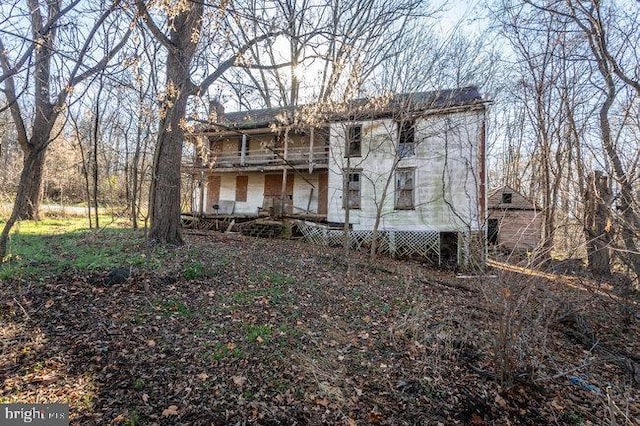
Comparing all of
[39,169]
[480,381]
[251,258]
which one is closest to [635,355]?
[480,381]

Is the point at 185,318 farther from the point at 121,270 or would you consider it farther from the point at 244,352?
the point at 121,270

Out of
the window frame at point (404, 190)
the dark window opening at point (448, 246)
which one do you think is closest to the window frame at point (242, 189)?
the window frame at point (404, 190)

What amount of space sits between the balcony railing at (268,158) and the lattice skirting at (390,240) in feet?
11.3

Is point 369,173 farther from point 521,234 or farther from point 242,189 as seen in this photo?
point 521,234

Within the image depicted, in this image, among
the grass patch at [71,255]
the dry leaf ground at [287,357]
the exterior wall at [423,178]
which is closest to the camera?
the dry leaf ground at [287,357]

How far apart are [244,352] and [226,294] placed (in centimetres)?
188

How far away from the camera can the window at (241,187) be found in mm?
19766

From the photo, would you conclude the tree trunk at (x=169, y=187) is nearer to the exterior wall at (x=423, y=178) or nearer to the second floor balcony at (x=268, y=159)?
the exterior wall at (x=423, y=178)

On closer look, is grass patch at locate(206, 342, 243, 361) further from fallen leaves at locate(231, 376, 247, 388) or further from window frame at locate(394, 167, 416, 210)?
window frame at locate(394, 167, 416, 210)

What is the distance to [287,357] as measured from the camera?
4.27 metres

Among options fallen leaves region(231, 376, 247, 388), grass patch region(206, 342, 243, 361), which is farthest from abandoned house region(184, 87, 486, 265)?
fallen leaves region(231, 376, 247, 388)

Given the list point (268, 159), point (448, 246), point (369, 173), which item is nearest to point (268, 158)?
point (268, 159)

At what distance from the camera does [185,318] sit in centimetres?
495

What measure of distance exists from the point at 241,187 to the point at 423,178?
10.4 metres
